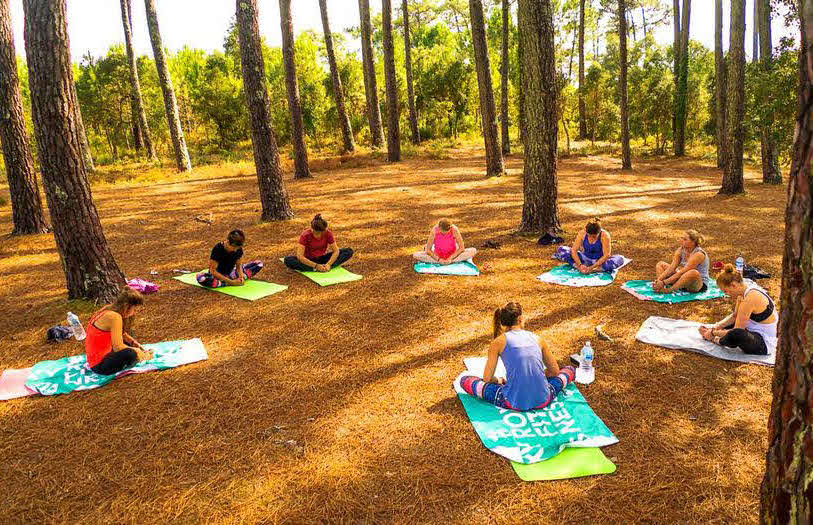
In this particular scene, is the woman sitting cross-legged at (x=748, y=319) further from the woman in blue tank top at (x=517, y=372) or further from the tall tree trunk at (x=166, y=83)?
the tall tree trunk at (x=166, y=83)

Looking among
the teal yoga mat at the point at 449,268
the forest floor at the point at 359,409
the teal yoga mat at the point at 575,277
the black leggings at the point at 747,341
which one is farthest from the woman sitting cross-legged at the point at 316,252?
the black leggings at the point at 747,341

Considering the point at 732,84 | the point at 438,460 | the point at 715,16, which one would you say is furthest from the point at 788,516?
the point at 715,16

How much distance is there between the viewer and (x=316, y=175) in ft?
70.4

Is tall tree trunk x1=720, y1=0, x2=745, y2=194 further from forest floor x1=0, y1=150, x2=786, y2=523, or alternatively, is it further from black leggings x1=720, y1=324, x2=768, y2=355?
black leggings x1=720, y1=324, x2=768, y2=355

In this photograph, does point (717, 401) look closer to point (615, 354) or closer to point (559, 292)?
point (615, 354)

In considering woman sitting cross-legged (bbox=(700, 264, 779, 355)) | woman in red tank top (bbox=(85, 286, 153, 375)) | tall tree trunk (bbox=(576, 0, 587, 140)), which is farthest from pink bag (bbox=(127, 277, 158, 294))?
tall tree trunk (bbox=(576, 0, 587, 140))

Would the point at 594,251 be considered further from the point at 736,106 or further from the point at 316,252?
the point at 736,106

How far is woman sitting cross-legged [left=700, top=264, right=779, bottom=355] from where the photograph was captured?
5.71m

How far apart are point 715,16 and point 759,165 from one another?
6.54 metres

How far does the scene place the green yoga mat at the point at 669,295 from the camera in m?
7.54

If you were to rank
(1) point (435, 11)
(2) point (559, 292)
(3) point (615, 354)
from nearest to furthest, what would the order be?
(3) point (615, 354)
(2) point (559, 292)
(1) point (435, 11)

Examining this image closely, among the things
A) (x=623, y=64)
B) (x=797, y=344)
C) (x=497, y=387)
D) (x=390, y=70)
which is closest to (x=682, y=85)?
(x=623, y=64)

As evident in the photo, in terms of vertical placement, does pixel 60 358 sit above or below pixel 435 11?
below

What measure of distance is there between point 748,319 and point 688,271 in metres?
1.90
